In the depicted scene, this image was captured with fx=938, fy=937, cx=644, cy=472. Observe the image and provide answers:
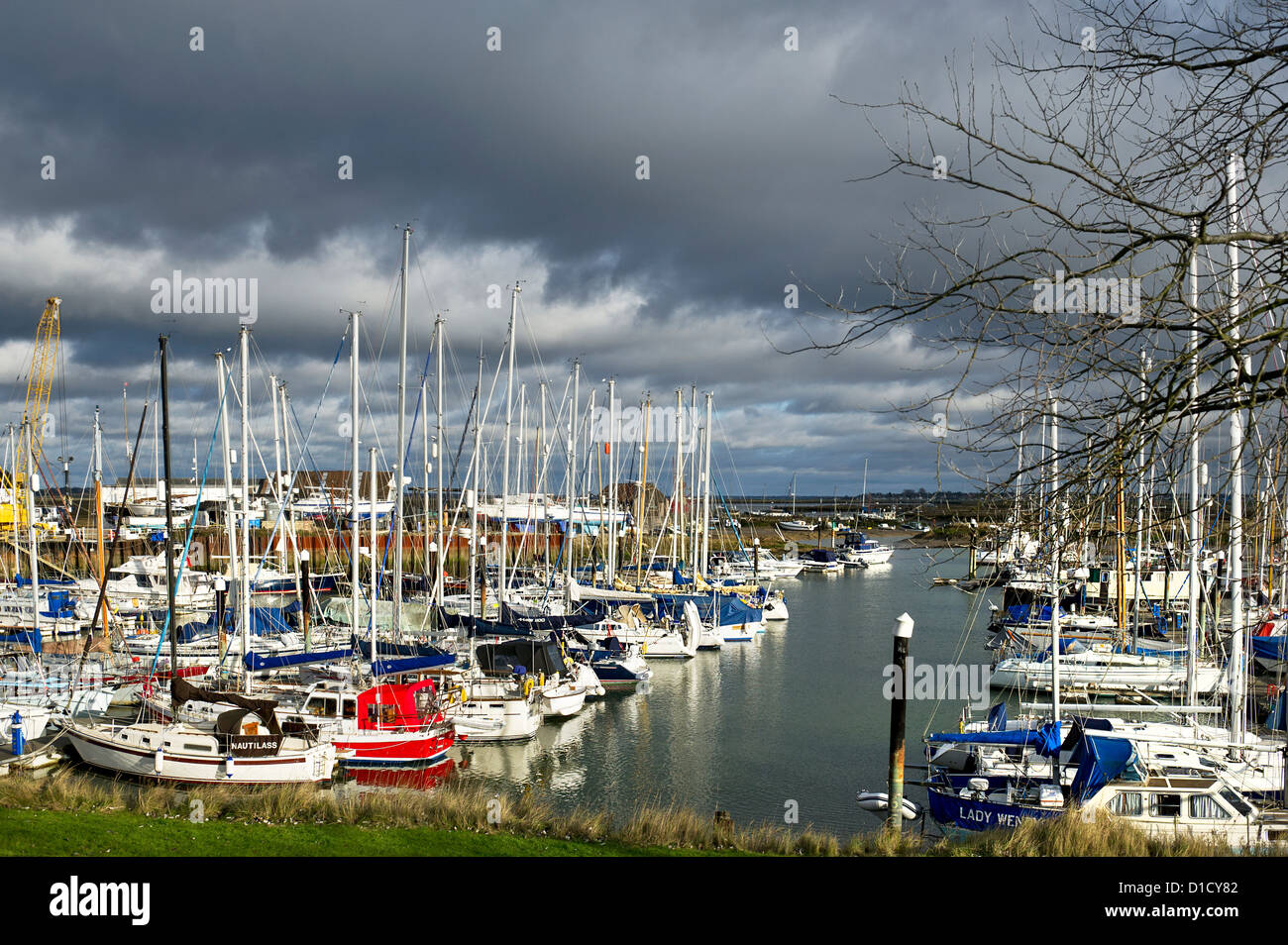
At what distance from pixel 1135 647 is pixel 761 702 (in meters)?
13.7

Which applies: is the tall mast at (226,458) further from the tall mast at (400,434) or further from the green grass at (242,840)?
the green grass at (242,840)

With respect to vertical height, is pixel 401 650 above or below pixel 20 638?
above

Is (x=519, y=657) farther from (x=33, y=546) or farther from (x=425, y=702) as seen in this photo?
(x=33, y=546)

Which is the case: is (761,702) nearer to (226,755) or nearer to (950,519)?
(226,755)

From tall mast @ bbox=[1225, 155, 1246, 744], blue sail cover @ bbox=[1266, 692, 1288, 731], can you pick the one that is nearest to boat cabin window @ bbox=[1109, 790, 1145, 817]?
tall mast @ bbox=[1225, 155, 1246, 744]

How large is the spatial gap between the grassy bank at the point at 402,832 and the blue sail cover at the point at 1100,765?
1755 millimetres

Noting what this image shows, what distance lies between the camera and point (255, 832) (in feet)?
43.1

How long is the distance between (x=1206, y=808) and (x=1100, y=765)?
1692 mm

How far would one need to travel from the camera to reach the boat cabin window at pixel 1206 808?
15.8 m

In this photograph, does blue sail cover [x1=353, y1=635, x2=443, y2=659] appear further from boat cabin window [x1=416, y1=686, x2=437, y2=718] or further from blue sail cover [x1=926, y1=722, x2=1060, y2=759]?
blue sail cover [x1=926, y1=722, x2=1060, y2=759]

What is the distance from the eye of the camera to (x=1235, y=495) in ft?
26.3

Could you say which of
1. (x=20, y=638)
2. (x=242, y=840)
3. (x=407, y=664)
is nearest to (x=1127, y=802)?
(x=242, y=840)
